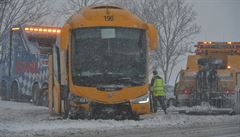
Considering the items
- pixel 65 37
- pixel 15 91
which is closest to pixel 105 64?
pixel 65 37

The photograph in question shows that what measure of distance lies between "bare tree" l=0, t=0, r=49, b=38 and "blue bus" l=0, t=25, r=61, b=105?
1123 millimetres

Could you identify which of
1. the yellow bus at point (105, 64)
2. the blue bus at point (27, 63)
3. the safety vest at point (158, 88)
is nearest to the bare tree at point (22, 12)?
the blue bus at point (27, 63)

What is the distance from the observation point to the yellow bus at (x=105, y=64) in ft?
57.9

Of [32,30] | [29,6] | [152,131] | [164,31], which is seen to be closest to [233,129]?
[152,131]

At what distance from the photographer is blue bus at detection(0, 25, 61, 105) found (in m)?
26.8

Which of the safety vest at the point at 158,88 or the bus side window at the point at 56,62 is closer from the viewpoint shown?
the bus side window at the point at 56,62

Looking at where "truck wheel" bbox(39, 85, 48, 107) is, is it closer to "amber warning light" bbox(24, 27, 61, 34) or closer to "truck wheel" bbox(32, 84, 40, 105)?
"truck wheel" bbox(32, 84, 40, 105)

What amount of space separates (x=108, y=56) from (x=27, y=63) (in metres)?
10.9

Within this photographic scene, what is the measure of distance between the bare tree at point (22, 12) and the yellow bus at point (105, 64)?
13352mm

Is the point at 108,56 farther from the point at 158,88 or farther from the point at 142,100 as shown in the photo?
the point at 158,88

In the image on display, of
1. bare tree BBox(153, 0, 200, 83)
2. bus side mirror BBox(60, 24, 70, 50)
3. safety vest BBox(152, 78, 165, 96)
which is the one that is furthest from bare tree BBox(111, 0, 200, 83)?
bus side mirror BBox(60, 24, 70, 50)

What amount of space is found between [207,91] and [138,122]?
721 centimetres

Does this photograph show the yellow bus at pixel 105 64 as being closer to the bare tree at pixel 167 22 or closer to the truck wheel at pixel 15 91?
the truck wheel at pixel 15 91

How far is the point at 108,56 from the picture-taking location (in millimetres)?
18000
